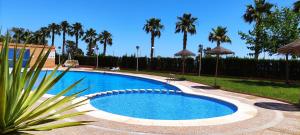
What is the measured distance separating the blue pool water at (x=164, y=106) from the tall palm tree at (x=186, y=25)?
71.4 feet

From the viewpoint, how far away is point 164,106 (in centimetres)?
1385

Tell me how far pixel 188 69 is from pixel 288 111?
73.7 ft

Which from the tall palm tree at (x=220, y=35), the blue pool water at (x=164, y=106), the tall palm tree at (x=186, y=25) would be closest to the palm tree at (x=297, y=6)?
the tall palm tree at (x=220, y=35)

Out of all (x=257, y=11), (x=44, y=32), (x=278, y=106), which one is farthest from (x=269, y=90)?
(x=44, y=32)

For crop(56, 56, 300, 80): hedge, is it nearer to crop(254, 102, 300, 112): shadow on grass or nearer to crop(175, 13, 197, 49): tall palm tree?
crop(175, 13, 197, 49): tall palm tree

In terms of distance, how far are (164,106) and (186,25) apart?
25145 millimetres

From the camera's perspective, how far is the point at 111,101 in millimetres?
14352

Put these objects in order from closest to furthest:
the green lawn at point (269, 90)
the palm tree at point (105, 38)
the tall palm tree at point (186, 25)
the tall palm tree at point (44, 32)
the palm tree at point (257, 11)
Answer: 1. the green lawn at point (269, 90)
2. the palm tree at point (257, 11)
3. the tall palm tree at point (186, 25)
4. the palm tree at point (105, 38)
5. the tall palm tree at point (44, 32)

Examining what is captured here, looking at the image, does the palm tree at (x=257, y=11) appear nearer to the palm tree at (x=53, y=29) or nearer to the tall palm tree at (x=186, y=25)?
the tall palm tree at (x=186, y=25)

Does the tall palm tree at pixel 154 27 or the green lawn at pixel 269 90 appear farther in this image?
the tall palm tree at pixel 154 27

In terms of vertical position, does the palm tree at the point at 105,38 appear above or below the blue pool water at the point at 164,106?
above

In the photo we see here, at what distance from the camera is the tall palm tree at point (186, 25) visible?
122 ft

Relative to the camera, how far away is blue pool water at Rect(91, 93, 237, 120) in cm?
1189

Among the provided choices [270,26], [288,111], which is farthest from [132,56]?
[288,111]
